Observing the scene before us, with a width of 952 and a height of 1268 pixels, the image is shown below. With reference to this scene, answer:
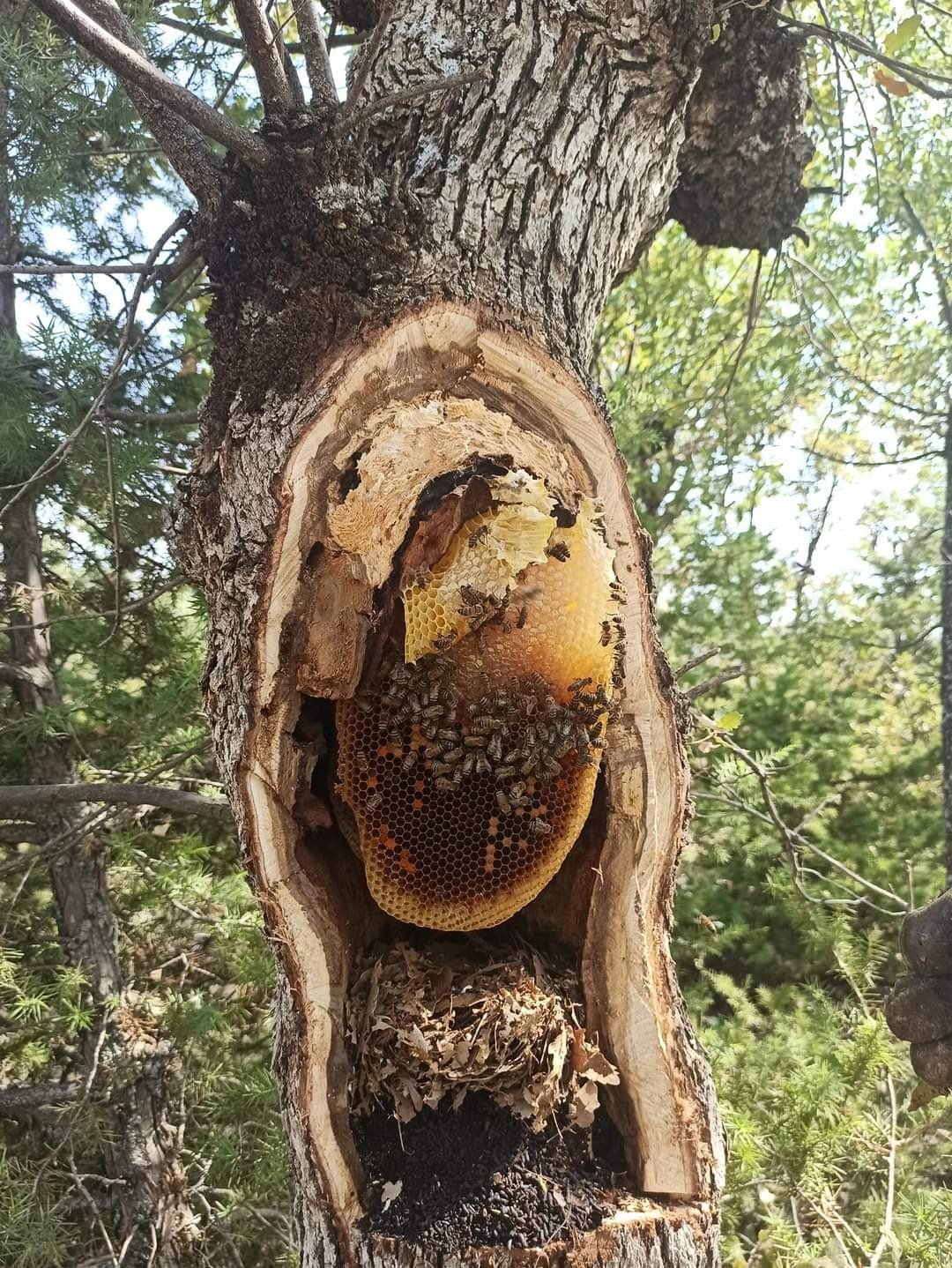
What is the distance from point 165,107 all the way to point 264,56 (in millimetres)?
274

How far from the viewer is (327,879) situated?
1.61 m

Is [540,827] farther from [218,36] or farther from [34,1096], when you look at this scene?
[218,36]

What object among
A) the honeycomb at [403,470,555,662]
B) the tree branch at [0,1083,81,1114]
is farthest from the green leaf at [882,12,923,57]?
the tree branch at [0,1083,81,1114]

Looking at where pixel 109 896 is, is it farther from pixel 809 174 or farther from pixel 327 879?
pixel 809 174

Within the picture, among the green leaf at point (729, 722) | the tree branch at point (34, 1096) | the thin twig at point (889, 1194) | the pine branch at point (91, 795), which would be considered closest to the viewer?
the green leaf at point (729, 722)

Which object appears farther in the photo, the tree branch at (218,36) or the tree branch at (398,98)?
the tree branch at (218,36)

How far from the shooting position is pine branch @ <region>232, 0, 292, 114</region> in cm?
147

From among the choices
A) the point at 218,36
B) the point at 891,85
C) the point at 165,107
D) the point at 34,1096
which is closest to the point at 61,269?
the point at 165,107

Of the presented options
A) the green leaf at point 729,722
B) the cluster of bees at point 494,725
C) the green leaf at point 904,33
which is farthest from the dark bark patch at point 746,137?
the cluster of bees at point 494,725

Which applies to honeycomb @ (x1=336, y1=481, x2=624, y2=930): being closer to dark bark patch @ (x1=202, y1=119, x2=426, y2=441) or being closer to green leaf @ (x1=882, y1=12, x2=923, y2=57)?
dark bark patch @ (x1=202, y1=119, x2=426, y2=441)

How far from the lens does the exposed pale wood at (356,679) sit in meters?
1.46

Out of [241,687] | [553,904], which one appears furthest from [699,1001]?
[241,687]

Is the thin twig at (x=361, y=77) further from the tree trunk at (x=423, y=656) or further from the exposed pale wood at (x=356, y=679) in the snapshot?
the exposed pale wood at (x=356, y=679)

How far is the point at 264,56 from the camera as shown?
1495 mm
